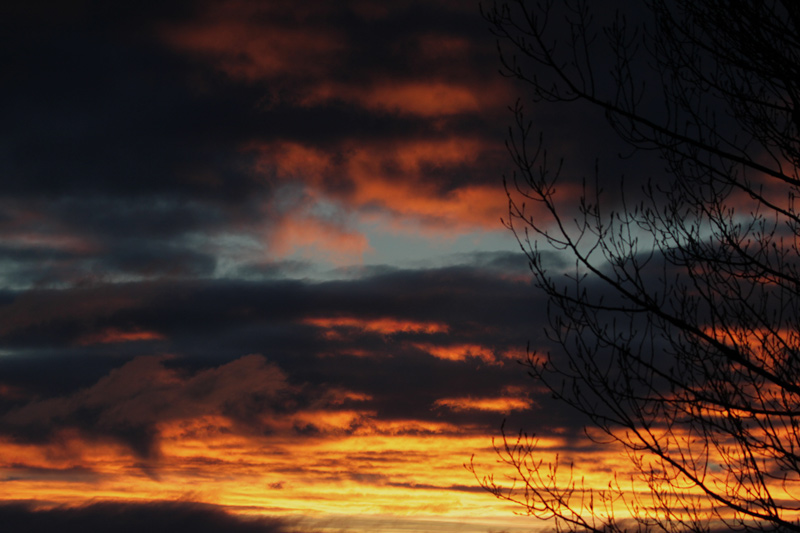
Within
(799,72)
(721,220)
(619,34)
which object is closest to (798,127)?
(799,72)

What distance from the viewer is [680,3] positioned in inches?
255

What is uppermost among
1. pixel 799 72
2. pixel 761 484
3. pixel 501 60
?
pixel 501 60

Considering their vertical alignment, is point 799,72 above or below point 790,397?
above

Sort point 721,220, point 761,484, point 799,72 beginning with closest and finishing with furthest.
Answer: point 799,72 < point 761,484 < point 721,220

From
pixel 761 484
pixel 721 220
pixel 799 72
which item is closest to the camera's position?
pixel 799 72

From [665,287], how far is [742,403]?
46.4 inches

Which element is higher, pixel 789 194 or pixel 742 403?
pixel 789 194

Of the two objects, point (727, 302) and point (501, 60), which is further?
point (727, 302)

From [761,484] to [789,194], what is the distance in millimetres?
2454

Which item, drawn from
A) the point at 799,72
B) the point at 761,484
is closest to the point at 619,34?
the point at 799,72

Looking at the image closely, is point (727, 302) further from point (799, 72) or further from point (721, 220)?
point (799, 72)

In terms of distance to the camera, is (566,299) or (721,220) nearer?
(566,299)

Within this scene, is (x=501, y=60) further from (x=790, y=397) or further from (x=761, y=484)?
(x=761, y=484)

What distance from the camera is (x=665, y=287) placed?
6.66 metres
